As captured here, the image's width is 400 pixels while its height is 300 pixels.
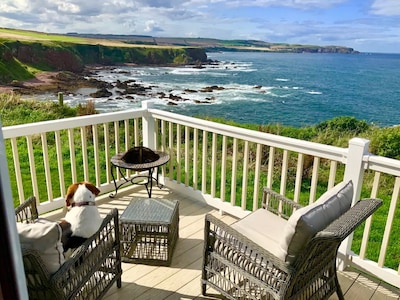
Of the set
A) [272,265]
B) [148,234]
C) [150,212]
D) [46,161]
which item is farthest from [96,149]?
[272,265]

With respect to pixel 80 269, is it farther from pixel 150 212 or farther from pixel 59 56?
pixel 59 56

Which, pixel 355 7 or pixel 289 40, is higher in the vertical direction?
pixel 355 7

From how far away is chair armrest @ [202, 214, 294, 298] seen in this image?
5.70 feet

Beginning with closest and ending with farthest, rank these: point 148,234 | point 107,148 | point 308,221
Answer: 1. point 308,221
2. point 148,234
3. point 107,148

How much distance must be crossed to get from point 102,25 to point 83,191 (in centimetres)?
529

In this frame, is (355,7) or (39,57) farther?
(355,7)

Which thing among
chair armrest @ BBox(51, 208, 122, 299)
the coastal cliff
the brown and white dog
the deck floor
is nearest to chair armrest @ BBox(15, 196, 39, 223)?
the brown and white dog

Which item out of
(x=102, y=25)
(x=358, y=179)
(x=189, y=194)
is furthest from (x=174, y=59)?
(x=358, y=179)

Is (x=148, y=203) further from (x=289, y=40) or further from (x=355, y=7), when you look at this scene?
(x=355, y=7)

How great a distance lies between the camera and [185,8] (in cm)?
784

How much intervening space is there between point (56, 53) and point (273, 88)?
8.61m

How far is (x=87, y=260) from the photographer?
70.6 inches

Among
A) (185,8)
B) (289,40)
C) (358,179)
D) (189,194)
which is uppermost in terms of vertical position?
(185,8)

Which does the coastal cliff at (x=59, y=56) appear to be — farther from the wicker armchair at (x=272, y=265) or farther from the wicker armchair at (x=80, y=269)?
the wicker armchair at (x=272, y=265)
